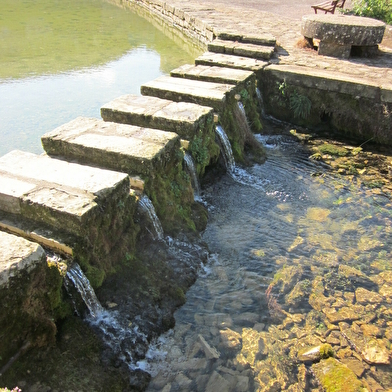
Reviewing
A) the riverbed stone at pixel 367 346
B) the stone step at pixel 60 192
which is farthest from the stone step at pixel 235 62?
the riverbed stone at pixel 367 346

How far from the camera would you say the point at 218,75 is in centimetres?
654

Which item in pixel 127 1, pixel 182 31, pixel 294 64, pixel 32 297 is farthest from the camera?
pixel 127 1

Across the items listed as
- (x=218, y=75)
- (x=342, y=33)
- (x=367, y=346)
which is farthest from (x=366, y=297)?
(x=342, y=33)

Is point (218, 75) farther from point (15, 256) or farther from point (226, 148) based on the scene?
point (15, 256)

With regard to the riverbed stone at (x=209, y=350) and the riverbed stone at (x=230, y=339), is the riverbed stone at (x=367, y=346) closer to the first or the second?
the riverbed stone at (x=230, y=339)

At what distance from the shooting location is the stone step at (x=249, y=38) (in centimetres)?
852

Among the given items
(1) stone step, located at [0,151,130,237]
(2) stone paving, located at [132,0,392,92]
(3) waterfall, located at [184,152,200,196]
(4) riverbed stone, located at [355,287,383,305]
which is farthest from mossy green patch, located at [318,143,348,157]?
(1) stone step, located at [0,151,130,237]

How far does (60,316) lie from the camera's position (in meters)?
3.03

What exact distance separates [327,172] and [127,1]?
47.4 ft

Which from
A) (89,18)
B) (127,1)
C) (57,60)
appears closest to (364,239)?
(57,60)

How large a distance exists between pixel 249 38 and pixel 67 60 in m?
4.23

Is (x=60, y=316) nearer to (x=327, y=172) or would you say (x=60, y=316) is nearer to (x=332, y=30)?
(x=327, y=172)

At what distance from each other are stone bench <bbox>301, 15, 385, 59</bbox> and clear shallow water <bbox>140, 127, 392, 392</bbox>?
3642 mm

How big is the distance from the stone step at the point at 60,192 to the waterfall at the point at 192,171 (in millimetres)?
1453
